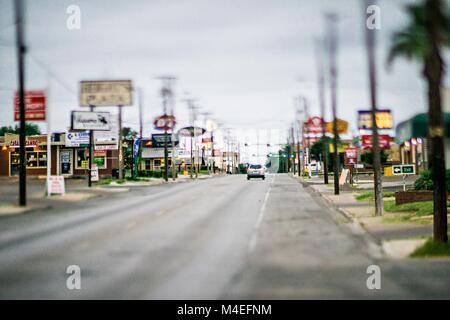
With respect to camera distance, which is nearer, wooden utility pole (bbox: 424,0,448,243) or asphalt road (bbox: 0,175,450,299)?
asphalt road (bbox: 0,175,450,299)

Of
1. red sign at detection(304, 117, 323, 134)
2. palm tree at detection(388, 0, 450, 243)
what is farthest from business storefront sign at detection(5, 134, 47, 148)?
palm tree at detection(388, 0, 450, 243)

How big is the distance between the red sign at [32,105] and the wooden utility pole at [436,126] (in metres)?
14.4

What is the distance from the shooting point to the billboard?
33219 mm

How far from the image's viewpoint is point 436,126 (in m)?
13.4

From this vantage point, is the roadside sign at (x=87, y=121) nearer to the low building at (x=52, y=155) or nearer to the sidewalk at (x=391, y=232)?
the low building at (x=52, y=155)

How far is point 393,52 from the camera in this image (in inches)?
934

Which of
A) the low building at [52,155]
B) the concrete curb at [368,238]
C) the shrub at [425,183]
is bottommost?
the concrete curb at [368,238]

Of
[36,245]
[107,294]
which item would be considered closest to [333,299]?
[107,294]

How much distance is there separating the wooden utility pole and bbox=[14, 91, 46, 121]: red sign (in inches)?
569

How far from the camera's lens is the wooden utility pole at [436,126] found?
1384 cm

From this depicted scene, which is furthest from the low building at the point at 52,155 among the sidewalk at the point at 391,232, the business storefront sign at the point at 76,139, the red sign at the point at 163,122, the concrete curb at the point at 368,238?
the concrete curb at the point at 368,238

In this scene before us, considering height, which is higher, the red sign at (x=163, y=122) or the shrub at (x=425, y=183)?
the red sign at (x=163, y=122)

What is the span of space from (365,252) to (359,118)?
2185cm

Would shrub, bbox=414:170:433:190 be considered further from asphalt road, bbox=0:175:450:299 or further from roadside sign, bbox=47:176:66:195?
roadside sign, bbox=47:176:66:195
